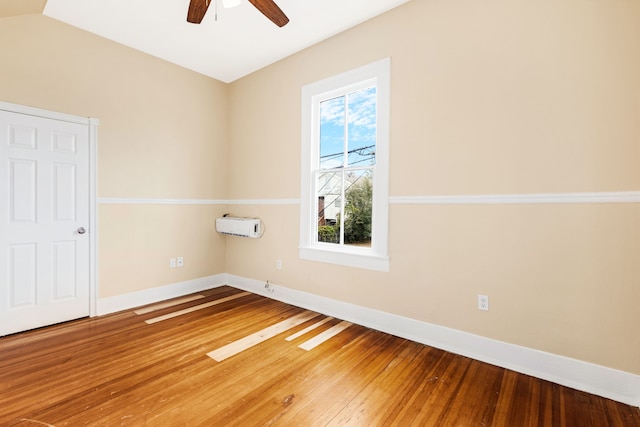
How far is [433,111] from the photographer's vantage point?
8.04ft

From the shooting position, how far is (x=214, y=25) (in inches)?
112

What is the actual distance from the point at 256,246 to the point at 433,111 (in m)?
2.60

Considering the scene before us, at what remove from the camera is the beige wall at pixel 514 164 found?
1796mm

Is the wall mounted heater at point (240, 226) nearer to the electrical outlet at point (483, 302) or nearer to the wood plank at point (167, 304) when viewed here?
the wood plank at point (167, 304)

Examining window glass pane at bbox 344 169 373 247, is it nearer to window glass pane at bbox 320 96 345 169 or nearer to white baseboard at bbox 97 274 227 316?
window glass pane at bbox 320 96 345 169

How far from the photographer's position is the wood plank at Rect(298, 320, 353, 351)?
2.43 m

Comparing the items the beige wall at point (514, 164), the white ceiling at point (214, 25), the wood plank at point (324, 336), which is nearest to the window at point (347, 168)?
the beige wall at point (514, 164)

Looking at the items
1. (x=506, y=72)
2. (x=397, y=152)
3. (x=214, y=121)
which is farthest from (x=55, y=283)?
(x=506, y=72)

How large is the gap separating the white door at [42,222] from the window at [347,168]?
2.25 m

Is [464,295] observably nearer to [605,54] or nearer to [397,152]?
[397,152]

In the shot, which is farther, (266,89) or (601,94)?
(266,89)

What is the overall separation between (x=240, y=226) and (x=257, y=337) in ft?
5.32

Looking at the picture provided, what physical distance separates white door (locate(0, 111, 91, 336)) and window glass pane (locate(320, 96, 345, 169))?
2409 mm

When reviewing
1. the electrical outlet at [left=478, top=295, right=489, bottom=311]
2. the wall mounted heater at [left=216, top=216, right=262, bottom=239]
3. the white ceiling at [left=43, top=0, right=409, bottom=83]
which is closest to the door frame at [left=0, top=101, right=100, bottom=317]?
the white ceiling at [left=43, top=0, right=409, bottom=83]
